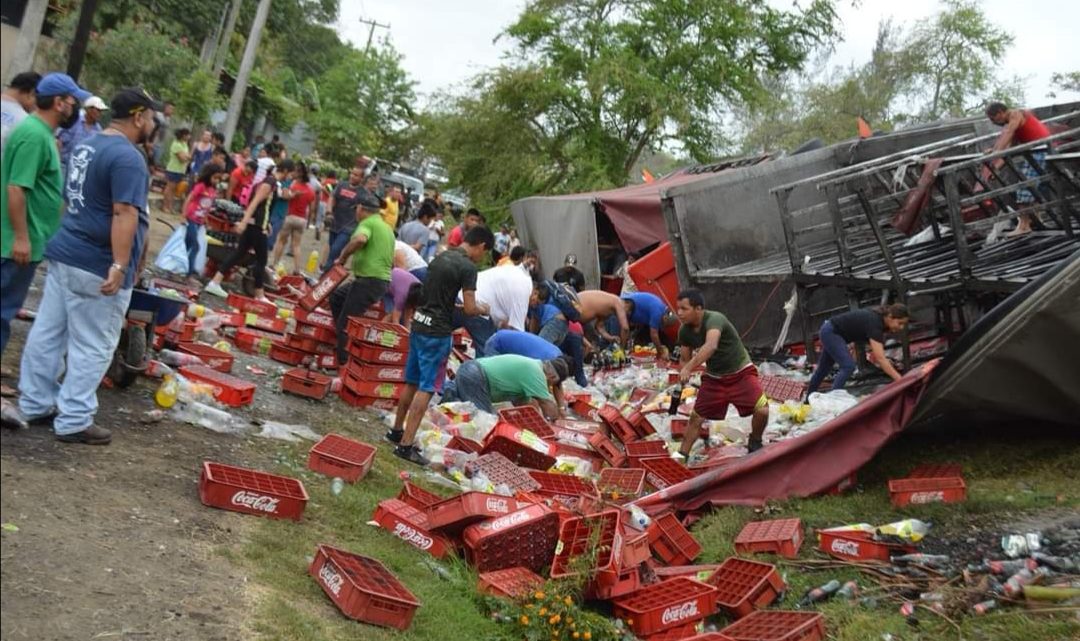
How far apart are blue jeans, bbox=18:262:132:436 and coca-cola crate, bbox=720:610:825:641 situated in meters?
3.48

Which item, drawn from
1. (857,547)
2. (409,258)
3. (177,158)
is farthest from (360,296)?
(177,158)

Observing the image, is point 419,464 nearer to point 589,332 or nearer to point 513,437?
point 513,437

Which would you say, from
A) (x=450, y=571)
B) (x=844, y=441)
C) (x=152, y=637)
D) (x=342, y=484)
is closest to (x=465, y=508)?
(x=450, y=571)

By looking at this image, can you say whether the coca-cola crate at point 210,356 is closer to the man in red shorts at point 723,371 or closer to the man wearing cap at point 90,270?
the man wearing cap at point 90,270

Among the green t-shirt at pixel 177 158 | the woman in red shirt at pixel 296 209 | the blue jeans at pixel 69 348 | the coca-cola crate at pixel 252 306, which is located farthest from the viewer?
the green t-shirt at pixel 177 158

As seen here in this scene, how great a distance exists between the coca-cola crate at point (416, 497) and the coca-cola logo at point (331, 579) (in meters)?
1.42

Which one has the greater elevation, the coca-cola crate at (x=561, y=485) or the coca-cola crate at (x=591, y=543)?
the coca-cola crate at (x=591, y=543)

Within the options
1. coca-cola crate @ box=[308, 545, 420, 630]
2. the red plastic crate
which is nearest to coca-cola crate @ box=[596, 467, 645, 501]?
the red plastic crate

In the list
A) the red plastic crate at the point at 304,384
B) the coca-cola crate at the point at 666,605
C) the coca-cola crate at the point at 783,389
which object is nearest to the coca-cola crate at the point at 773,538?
the coca-cola crate at the point at 666,605

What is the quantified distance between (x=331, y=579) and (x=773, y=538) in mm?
2984

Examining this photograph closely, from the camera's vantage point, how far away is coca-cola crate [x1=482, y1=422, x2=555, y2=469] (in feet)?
26.7

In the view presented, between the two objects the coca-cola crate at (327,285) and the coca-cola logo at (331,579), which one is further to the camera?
the coca-cola crate at (327,285)

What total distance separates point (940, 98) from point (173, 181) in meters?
31.7

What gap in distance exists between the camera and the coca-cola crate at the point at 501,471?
7516 mm
